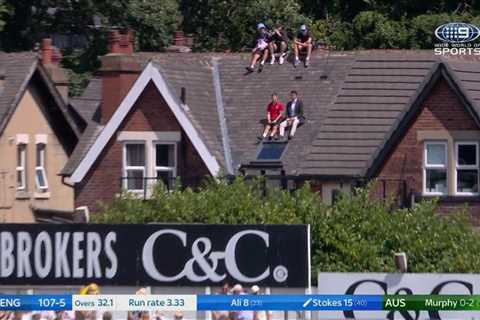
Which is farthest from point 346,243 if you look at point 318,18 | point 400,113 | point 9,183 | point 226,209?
point 318,18

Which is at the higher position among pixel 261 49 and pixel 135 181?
pixel 261 49

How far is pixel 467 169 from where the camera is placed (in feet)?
127

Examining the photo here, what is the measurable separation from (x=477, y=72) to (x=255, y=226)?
1196cm

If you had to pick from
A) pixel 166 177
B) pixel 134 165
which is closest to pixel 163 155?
pixel 166 177

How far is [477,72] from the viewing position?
1591 inches

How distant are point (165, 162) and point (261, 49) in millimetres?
4100

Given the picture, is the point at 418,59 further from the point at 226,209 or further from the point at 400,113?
the point at 226,209

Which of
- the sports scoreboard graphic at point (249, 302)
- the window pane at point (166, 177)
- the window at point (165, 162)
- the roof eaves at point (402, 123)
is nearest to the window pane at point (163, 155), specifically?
the window at point (165, 162)

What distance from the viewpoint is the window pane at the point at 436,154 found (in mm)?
39125

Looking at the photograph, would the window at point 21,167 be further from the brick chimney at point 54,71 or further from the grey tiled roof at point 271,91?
the grey tiled roof at point 271,91

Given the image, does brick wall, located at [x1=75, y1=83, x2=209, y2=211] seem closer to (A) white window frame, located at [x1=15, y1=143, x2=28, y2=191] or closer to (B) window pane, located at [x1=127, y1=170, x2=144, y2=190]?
(B) window pane, located at [x1=127, y1=170, x2=144, y2=190]

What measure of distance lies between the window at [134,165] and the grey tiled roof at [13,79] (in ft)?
17.4

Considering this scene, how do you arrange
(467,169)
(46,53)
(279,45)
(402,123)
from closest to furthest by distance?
1. (467,169)
2. (402,123)
3. (279,45)
4. (46,53)

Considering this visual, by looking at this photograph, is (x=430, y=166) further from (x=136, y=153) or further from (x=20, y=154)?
(x=20, y=154)
